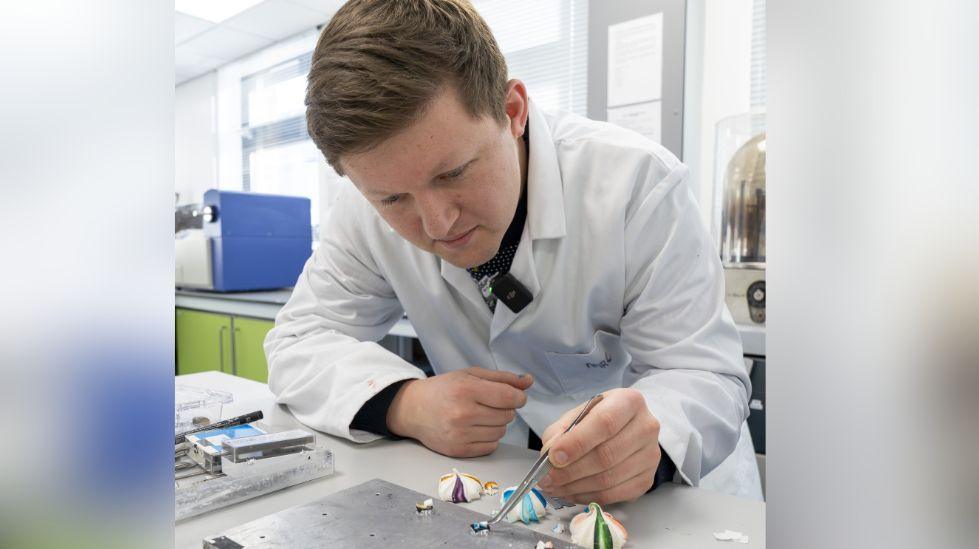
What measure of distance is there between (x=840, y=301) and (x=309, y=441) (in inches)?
23.9

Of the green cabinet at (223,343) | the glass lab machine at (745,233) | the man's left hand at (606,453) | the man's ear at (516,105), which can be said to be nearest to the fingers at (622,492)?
the man's left hand at (606,453)

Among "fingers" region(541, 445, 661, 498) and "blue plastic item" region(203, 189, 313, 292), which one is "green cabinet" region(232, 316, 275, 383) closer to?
"blue plastic item" region(203, 189, 313, 292)

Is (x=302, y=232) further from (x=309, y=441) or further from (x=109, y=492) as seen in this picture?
(x=109, y=492)

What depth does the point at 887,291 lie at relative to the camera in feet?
0.51

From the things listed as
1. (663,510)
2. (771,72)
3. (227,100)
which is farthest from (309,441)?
(227,100)

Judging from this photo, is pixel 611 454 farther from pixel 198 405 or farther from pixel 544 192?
pixel 198 405

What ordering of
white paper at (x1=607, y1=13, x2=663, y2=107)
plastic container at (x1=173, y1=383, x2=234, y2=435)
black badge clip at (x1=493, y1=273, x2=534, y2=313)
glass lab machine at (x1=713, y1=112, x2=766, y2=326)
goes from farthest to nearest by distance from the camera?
1. white paper at (x1=607, y1=13, x2=663, y2=107)
2. glass lab machine at (x1=713, y1=112, x2=766, y2=326)
3. black badge clip at (x1=493, y1=273, x2=534, y2=313)
4. plastic container at (x1=173, y1=383, x2=234, y2=435)

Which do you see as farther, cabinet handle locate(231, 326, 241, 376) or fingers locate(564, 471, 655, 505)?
cabinet handle locate(231, 326, 241, 376)

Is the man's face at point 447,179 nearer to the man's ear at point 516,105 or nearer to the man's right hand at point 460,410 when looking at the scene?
the man's ear at point 516,105

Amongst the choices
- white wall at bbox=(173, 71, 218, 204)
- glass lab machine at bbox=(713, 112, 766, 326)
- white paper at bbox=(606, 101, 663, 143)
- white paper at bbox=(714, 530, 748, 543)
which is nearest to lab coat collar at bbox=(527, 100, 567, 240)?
white paper at bbox=(714, 530, 748, 543)

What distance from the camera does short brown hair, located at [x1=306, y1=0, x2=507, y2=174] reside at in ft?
2.34

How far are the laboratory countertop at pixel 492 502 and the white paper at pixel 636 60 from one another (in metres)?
1.47

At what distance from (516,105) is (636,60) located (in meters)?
1.17

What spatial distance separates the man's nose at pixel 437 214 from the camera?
756mm
